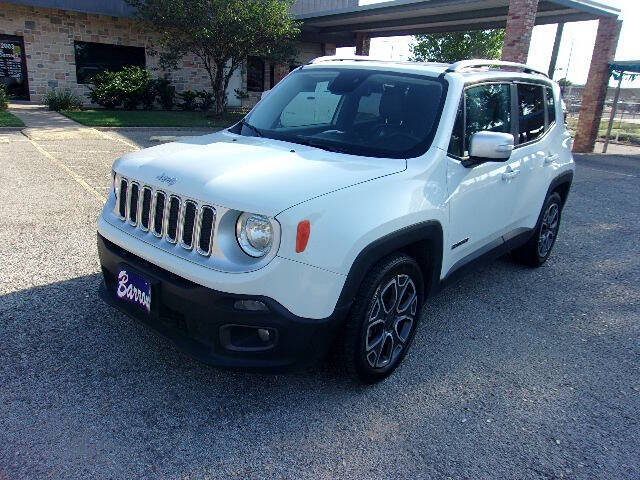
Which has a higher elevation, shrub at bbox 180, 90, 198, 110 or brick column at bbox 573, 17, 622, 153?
brick column at bbox 573, 17, 622, 153

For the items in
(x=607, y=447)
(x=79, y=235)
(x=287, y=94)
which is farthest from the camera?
(x=79, y=235)

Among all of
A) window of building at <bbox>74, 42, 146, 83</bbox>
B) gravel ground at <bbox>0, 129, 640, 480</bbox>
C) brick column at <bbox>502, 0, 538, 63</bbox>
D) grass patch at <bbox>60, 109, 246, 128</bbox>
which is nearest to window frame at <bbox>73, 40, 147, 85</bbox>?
window of building at <bbox>74, 42, 146, 83</bbox>

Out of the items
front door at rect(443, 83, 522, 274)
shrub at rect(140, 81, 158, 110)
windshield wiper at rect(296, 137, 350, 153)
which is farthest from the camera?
shrub at rect(140, 81, 158, 110)

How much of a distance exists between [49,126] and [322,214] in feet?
42.5

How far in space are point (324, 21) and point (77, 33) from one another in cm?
945

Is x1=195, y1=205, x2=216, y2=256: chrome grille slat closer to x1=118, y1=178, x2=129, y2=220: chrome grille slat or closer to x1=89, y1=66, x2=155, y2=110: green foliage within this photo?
x1=118, y1=178, x2=129, y2=220: chrome grille slat

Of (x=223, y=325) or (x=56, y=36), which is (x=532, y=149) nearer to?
(x=223, y=325)

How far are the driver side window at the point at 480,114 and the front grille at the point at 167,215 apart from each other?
5.62ft

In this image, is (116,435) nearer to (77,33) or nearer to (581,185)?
(581,185)

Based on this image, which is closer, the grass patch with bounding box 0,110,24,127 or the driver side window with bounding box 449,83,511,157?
the driver side window with bounding box 449,83,511,157

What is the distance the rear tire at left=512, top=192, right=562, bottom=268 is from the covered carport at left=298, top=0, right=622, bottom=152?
953 cm

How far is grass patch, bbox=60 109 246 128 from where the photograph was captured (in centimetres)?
1423

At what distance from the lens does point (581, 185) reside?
10.5m

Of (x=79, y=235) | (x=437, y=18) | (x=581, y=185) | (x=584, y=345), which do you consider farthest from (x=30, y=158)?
(x=437, y=18)
